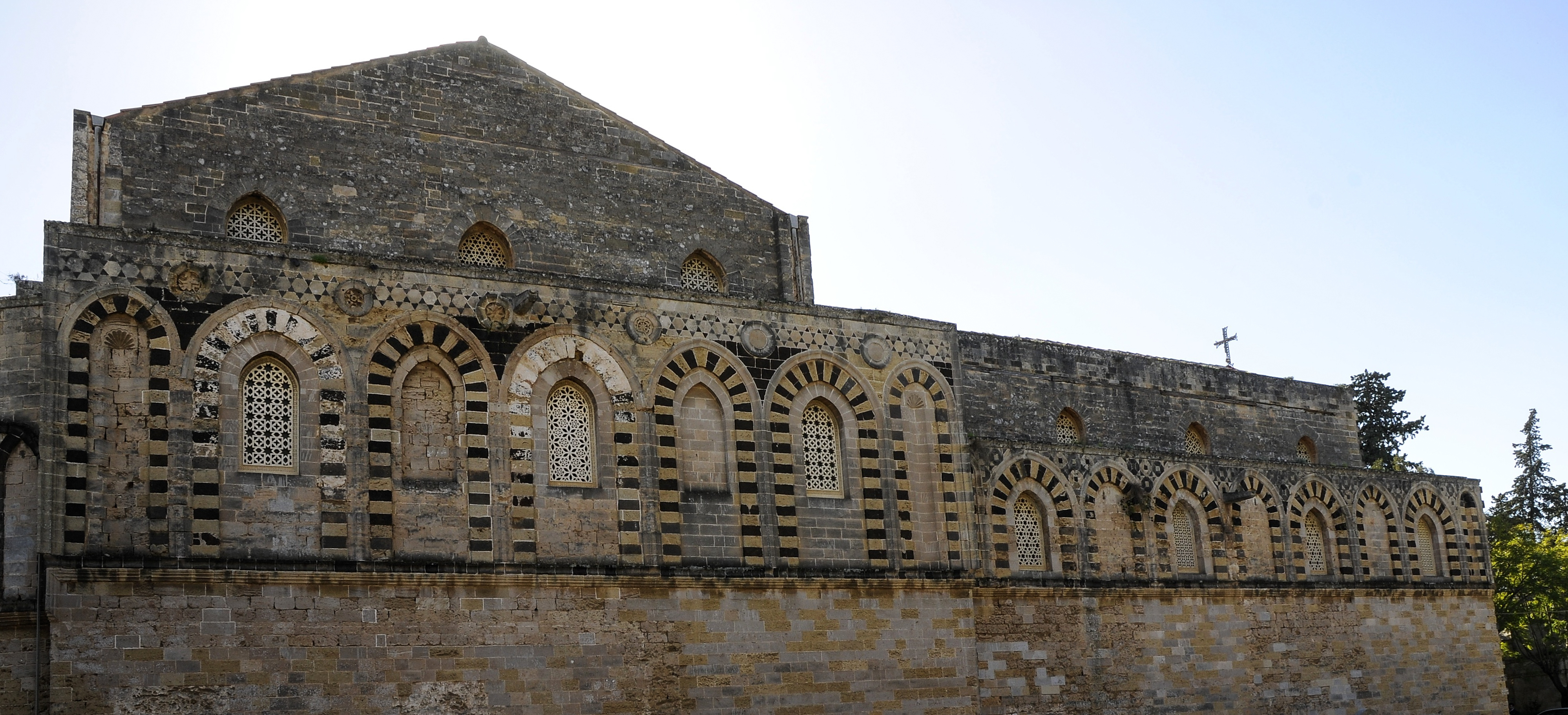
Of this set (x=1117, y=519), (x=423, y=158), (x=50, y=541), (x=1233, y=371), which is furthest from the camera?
(x=1233, y=371)

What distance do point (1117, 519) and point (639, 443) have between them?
10.2 metres

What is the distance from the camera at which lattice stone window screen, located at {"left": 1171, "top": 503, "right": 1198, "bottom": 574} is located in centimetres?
2822

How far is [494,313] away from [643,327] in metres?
2.20

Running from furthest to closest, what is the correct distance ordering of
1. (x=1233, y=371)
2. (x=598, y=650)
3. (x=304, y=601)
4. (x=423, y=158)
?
1. (x=1233, y=371)
2. (x=423, y=158)
3. (x=598, y=650)
4. (x=304, y=601)

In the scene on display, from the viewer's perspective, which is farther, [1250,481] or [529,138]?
[1250,481]

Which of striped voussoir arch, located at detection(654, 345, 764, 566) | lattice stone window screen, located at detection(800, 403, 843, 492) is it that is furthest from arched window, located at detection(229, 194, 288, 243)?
lattice stone window screen, located at detection(800, 403, 843, 492)

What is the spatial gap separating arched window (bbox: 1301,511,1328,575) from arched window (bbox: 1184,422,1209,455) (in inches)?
105

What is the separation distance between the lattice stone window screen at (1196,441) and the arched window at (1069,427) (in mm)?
3322

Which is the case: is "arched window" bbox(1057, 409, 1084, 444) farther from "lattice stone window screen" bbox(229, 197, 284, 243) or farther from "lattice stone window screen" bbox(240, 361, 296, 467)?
"lattice stone window screen" bbox(240, 361, 296, 467)

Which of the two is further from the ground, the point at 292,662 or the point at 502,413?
the point at 502,413

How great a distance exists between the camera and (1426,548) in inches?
1276

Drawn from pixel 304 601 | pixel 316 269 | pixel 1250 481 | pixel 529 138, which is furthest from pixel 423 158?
pixel 1250 481

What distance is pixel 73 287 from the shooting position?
1800 centimetres

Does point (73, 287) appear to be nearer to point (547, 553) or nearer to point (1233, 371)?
point (547, 553)
